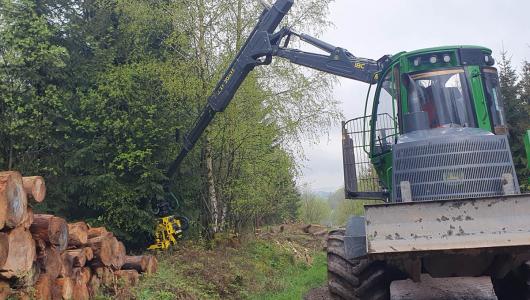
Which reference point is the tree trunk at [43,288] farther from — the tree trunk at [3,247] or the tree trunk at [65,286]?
the tree trunk at [3,247]

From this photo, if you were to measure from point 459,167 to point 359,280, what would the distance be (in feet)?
5.04

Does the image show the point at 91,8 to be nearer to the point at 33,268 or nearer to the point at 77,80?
the point at 77,80

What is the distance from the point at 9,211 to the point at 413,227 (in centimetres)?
448

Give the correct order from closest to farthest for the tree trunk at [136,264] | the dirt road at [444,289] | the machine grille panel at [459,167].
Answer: the machine grille panel at [459,167] → the dirt road at [444,289] → the tree trunk at [136,264]

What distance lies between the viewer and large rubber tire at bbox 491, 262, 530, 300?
5241mm

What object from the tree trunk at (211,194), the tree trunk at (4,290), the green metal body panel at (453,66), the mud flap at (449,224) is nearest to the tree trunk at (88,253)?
the tree trunk at (4,290)

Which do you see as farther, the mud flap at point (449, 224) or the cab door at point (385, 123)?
the cab door at point (385, 123)

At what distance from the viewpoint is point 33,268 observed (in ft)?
21.1

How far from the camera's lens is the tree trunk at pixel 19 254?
19.4ft

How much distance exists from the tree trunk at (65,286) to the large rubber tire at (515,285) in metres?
5.35

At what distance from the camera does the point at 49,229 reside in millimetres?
6805

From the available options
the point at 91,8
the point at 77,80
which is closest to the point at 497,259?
the point at 77,80

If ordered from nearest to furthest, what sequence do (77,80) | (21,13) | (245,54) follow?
(245,54), (21,13), (77,80)

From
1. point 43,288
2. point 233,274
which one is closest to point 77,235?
point 43,288
